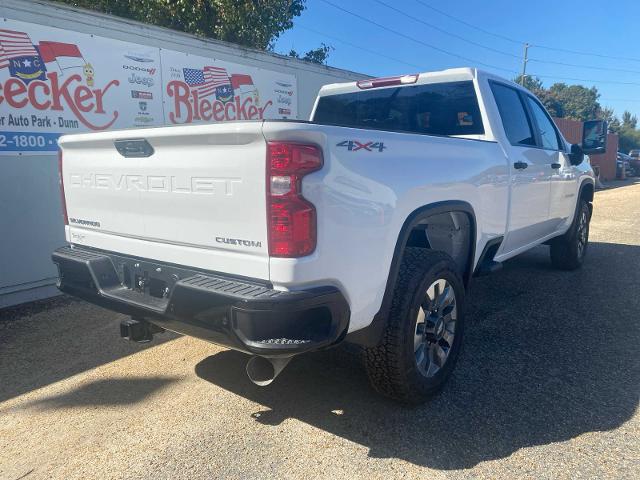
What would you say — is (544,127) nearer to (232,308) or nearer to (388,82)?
(388,82)

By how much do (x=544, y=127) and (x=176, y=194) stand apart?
3981 millimetres

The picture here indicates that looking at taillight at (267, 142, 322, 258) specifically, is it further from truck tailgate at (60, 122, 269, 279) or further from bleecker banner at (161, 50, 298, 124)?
bleecker banner at (161, 50, 298, 124)

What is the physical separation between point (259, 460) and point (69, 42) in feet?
15.3

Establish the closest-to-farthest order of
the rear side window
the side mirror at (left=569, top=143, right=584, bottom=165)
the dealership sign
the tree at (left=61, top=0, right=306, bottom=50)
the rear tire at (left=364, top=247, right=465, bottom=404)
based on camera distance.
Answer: the rear tire at (left=364, top=247, right=465, bottom=404) < the rear side window < the dealership sign < the side mirror at (left=569, top=143, right=584, bottom=165) < the tree at (left=61, top=0, right=306, bottom=50)

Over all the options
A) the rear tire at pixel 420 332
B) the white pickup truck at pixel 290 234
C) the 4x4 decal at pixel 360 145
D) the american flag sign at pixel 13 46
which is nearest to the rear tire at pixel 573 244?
the white pickup truck at pixel 290 234

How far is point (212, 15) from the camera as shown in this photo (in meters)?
11.5

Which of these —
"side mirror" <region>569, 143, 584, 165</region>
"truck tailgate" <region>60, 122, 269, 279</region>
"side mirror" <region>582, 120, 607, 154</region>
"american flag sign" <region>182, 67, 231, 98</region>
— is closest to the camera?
"truck tailgate" <region>60, 122, 269, 279</region>

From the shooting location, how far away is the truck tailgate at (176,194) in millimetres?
2328

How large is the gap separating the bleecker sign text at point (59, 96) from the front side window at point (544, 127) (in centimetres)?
440

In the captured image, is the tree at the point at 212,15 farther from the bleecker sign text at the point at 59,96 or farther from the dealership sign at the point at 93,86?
the bleecker sign text at the point at 59,96

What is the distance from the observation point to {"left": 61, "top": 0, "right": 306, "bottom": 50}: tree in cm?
1107

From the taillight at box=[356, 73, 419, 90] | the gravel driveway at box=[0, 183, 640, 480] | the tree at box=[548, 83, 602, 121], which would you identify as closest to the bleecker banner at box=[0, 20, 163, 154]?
the gravel driveway at box=[0, 183, 640, 480]

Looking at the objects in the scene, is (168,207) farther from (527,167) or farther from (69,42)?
(69,42)

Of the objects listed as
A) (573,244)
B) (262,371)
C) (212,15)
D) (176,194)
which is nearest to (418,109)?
(176,194)
